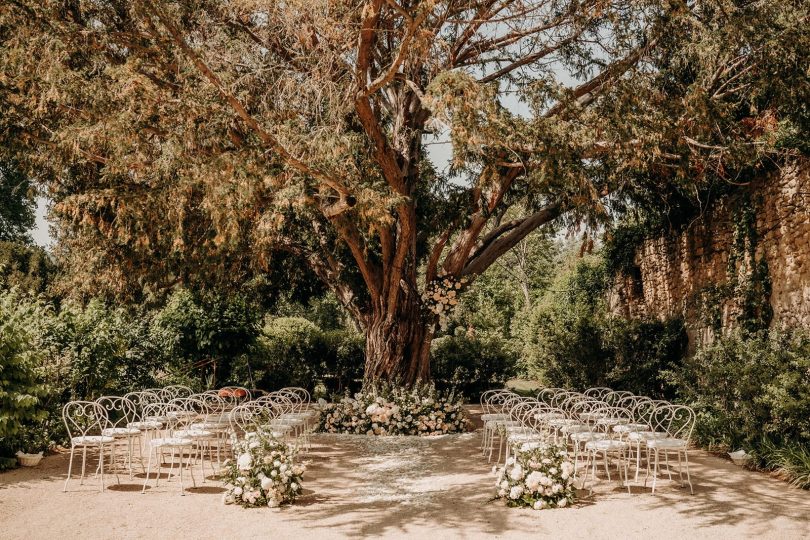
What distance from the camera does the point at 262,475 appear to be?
5.85 meters

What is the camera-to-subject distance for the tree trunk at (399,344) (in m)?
10.1

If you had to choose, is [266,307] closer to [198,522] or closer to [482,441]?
[482,441]

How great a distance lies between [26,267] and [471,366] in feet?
Result: 36.6

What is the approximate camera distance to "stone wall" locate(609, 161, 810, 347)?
817cm

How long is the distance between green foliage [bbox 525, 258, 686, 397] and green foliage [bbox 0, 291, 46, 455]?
29.8 ft

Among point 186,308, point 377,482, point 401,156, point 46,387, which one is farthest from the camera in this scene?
point 186,308

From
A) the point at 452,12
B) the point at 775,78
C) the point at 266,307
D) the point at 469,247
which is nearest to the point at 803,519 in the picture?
the point at 775,78

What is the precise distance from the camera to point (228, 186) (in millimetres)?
7035

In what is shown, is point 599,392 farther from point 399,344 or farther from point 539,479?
point 539,479

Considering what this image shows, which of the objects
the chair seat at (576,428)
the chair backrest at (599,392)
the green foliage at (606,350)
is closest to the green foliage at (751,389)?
the chair backrest at (599,392)

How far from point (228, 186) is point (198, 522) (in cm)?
354

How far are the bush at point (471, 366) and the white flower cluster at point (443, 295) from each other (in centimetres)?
430

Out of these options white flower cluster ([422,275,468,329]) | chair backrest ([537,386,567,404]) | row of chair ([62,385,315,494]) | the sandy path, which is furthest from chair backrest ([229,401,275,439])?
chair backrest ([537,386,567,404])

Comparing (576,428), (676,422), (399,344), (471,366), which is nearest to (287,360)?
(471,366)
